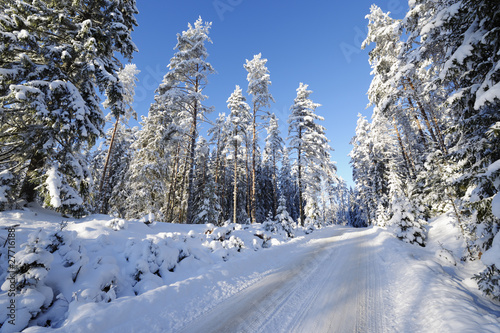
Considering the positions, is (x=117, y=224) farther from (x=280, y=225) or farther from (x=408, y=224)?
(x=408, y=224)

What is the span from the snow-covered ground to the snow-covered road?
21 millimetres

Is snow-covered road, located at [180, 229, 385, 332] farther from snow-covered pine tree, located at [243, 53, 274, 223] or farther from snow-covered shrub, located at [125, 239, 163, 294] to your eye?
snow-covered pine tree, located at [243, 53, 274, 223]

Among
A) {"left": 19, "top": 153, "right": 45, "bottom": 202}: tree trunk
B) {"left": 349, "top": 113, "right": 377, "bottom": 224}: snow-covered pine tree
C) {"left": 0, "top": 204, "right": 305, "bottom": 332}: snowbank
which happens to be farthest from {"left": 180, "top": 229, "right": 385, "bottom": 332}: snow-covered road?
{"left": 349, "top": 113, "right": 377, "bottom": 224}: snow-covered pine tree

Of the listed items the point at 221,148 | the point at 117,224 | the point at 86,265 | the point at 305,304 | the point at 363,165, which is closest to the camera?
the point at 305,304

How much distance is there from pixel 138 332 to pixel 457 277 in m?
8.19

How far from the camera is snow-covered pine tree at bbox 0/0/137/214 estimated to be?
6387mm

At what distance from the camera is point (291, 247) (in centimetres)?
976

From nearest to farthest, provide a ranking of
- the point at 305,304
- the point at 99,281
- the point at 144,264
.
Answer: the point at 99,281, the point at 305,304, the point at 144,264

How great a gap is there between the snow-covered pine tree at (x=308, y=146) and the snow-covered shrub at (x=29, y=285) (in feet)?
63.4

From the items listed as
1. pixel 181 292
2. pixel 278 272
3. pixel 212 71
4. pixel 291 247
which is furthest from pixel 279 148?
pixel 181 292

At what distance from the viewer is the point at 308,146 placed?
22.2 meters

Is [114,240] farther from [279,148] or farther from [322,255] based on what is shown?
[279,148]

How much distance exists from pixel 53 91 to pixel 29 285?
631cm

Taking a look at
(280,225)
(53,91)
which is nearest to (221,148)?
(280,225)
